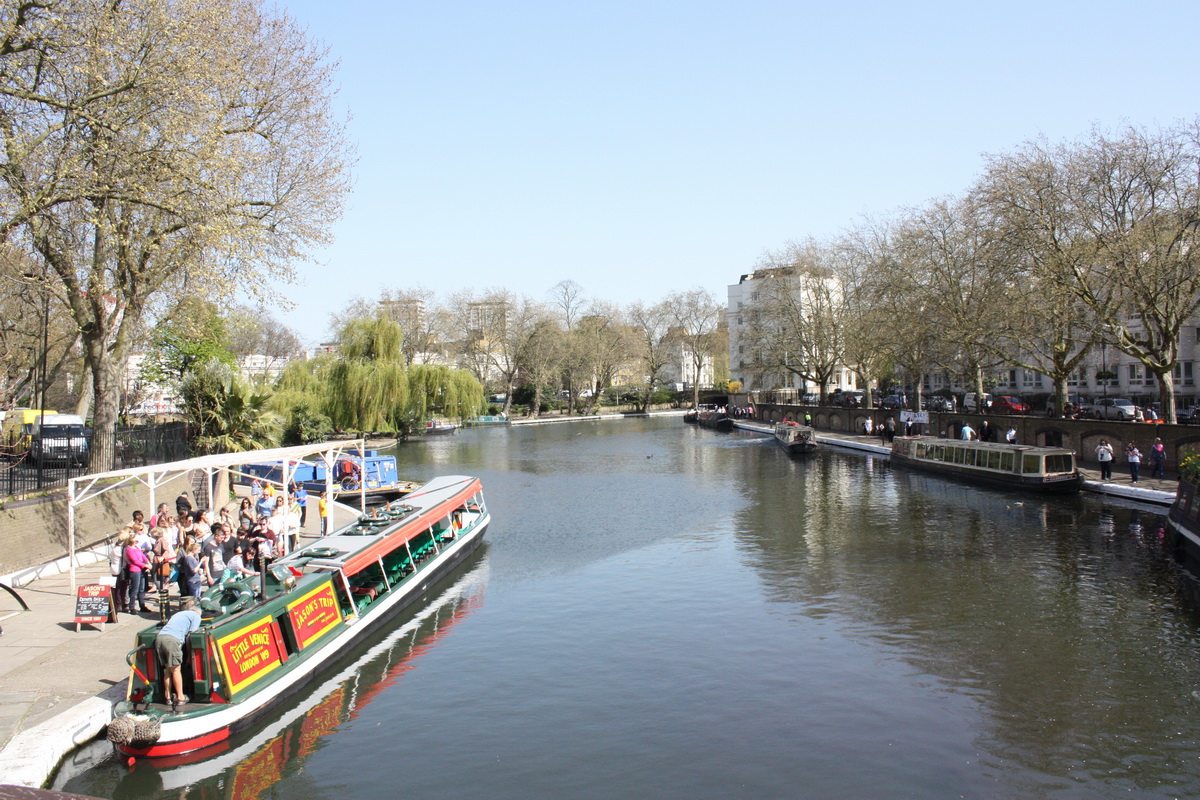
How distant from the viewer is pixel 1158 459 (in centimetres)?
3575

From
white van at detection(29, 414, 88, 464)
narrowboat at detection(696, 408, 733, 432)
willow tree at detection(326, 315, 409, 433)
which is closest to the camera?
white van at detection(29, 414, 88, 464)

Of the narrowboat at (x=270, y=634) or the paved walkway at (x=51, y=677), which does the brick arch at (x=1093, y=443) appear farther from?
the paved walkway at (x=51, y=677)

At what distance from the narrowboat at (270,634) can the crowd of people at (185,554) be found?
0.85m

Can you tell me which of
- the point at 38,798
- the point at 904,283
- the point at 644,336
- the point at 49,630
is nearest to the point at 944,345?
the point at 904,283

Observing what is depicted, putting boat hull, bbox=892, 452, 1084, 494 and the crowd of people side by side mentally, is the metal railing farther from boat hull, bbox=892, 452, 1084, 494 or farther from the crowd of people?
boat hull, bbox=892, 452, 1084, 494

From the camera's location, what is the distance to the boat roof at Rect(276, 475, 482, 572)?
18250mm

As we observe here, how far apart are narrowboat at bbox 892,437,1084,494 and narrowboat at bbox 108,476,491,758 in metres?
25.5

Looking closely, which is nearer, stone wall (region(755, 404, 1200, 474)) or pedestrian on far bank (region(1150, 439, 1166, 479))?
pedestrian on far bank (region(1150, 439, 1166, 479))

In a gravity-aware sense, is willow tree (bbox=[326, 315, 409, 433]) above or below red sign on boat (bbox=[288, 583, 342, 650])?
above

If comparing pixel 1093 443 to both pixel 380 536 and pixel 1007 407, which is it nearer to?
pixel 1007 407

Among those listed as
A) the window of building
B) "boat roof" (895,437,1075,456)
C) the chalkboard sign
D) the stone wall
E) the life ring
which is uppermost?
the window of building

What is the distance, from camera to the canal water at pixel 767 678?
12.5m

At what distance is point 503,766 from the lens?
42.8 ft

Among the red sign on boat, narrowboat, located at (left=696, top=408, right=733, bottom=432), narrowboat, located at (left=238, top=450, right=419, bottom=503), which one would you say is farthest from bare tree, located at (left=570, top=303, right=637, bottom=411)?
the red sign on boat
